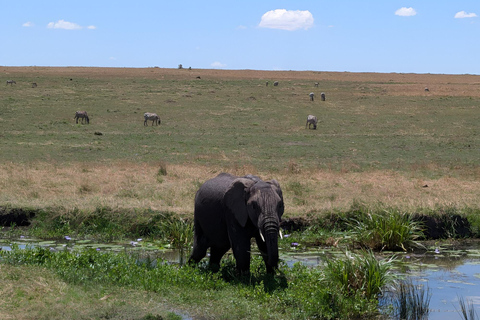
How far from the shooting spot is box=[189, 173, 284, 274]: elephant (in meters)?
8.80

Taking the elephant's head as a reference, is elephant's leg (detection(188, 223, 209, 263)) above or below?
below

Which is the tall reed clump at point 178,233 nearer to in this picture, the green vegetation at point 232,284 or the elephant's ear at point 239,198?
the green vegetation at point 232,284

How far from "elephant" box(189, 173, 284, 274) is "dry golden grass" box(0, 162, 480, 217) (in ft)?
13.8

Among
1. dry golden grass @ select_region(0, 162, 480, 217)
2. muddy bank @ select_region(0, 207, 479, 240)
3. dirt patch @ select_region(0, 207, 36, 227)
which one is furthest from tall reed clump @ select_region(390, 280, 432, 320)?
dirt patch @ select_region(0, 207, 36, 227)

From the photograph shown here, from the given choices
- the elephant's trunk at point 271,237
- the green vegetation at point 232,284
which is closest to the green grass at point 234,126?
the green vegetation at point 232,284

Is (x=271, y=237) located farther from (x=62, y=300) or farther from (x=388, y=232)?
(x=388, y=232)

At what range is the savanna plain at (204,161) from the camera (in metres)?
8.66

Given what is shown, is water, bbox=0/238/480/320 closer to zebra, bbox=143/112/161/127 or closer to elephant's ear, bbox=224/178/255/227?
elephant's ear, bbox=224/178/255/227

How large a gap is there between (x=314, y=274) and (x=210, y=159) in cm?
1732

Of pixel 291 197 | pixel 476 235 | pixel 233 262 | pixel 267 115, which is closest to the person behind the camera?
pixel 233 262

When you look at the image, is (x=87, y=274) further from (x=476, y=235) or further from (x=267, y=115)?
(x=267, y=115)

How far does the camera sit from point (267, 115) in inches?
1793

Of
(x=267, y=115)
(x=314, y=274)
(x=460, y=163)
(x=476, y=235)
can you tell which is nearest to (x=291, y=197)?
(x=476, y=235)

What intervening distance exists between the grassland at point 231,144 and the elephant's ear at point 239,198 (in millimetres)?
5257
